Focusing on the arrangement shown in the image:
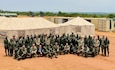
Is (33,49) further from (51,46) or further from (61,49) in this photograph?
(61,49)

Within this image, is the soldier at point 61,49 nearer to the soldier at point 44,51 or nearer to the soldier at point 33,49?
the soldier at point 44,51

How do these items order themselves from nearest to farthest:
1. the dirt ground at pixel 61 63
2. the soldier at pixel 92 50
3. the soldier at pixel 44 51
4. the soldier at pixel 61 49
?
1. the dirt ground at pixel 61 63
2. the soldier at pixel 44 51
3. the soldier at pixel 92 50
4. the soldier at pixel 61 49

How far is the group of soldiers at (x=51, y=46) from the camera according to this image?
16.9m

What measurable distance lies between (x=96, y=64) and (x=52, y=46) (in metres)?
3.49

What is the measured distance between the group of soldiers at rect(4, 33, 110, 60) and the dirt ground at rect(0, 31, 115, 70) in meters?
0.49

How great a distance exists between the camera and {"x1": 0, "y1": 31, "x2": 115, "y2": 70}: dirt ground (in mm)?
14789

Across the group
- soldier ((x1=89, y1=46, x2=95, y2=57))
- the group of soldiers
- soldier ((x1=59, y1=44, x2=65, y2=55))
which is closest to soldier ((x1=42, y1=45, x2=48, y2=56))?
the group of soldiers

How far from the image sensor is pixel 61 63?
51.8 feet

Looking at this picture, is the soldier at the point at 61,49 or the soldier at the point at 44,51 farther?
the soldier at the point at 61,49

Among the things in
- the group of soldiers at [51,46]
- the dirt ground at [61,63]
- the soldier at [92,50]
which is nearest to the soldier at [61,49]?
the group of soldiers at [51,46]

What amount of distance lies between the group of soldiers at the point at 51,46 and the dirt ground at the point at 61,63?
1.60 ft

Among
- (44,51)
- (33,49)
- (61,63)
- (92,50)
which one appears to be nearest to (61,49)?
(44,51)

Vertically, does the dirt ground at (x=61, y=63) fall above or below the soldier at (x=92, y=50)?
below

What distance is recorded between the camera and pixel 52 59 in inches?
664
